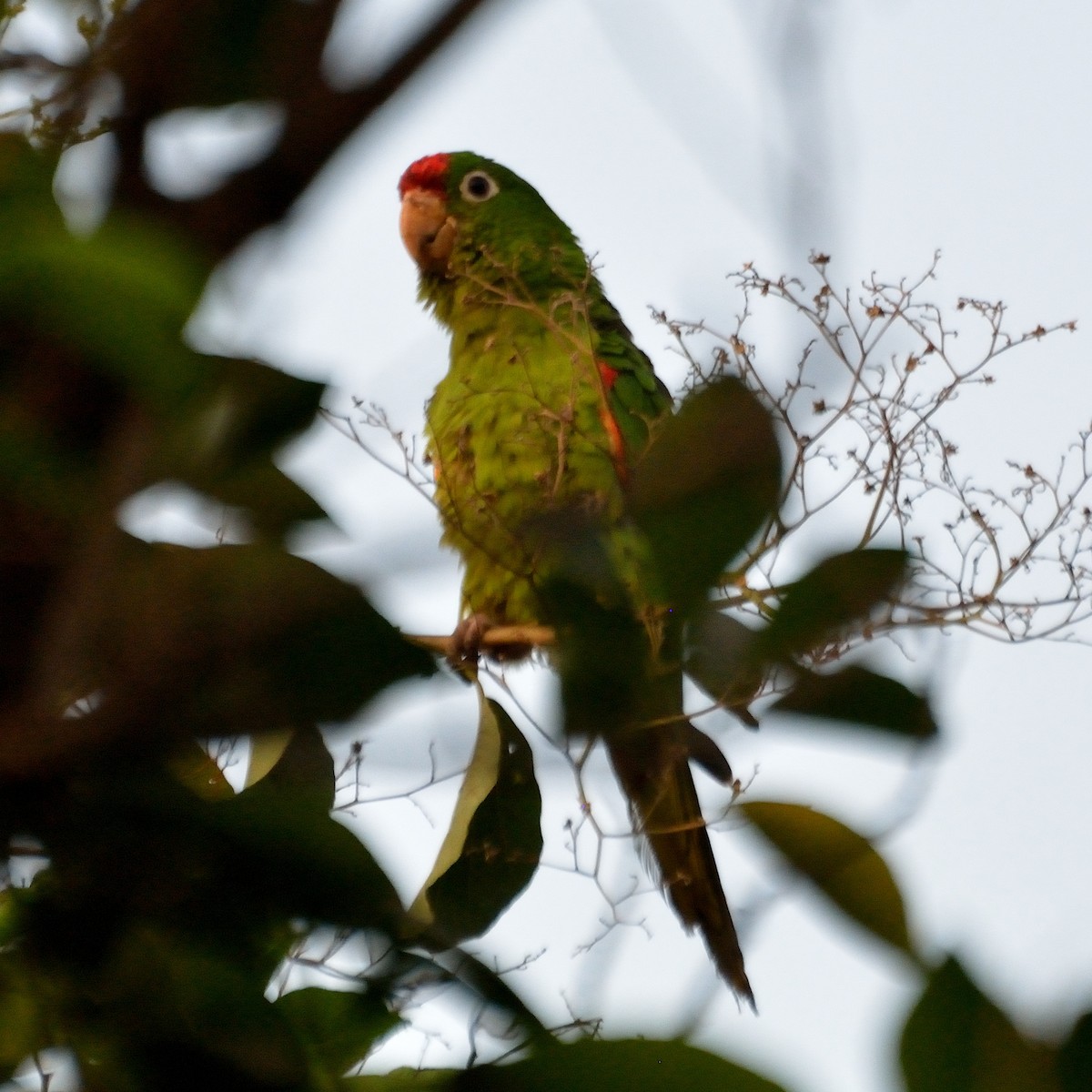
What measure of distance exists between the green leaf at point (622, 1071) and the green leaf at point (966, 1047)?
0.06 metres

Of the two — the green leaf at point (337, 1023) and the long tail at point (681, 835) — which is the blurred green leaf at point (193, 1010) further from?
the long tail at point (681, 835)

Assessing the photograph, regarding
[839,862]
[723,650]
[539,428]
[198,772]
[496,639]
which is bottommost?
[839,862]

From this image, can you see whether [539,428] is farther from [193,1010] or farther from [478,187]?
[478,187]

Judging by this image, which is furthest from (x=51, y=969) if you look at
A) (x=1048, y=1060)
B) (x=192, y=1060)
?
(x=1048, y=1060)

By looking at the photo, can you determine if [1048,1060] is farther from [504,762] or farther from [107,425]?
[504,762]

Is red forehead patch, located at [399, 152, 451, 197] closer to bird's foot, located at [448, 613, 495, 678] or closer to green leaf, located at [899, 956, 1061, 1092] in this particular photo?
bird's foot, located at [448, 613, 495, 678]

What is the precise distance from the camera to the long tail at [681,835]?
816 mm

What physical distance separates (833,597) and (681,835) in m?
1.52

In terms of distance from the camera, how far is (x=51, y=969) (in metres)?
0.65

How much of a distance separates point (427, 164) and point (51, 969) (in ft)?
8.67

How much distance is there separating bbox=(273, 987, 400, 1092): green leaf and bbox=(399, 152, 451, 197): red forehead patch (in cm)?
242

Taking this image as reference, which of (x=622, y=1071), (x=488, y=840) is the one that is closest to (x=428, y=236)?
(x=488, y=840)

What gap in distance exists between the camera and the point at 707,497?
0.63m

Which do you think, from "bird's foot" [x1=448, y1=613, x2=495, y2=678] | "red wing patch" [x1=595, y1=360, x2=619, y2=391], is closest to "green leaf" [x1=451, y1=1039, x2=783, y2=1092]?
"bird's foot" [x1=448, y1=613, x2=495, y2=678]
